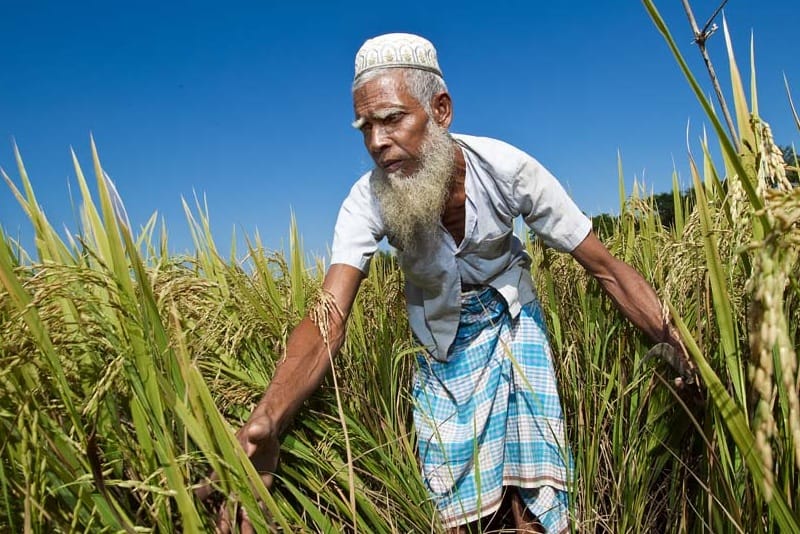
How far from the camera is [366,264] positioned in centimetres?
198

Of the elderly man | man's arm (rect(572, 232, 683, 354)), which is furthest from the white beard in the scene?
man's arm (rect(572, 232, 683, 354))

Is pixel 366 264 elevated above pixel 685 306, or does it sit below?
above

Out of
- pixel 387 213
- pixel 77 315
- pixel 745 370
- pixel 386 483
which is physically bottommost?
pixel 386 483

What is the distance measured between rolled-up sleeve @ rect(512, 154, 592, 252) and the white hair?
42cm

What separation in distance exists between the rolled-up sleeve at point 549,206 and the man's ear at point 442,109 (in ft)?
1.22

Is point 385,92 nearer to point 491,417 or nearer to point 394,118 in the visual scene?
point 394,118

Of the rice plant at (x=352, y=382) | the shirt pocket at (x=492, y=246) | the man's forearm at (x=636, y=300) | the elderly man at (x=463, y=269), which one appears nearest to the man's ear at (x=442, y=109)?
the elderly man at (x=463, y=269)

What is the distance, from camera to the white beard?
2031 millimetres

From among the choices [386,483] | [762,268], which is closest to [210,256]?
[386,483]

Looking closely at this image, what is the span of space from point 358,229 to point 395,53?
2.15 ft

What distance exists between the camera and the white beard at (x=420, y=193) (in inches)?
80.0

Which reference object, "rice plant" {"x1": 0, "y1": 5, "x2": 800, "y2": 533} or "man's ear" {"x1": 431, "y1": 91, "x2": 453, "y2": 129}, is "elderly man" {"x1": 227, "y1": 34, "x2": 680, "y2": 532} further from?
"rice plant" {"x1": 0, "y1": 5, "x2": 800, "y2": 533}

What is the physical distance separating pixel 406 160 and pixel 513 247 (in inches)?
21.4

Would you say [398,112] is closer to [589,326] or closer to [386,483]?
[589,326]
